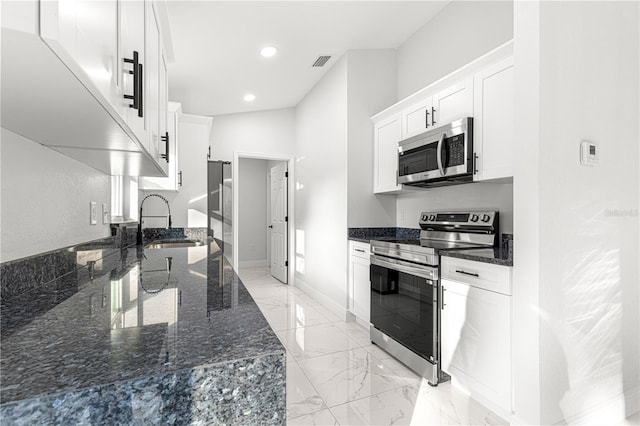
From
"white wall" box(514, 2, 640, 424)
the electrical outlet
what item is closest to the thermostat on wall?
"white wall" box(514, 2, 640, 424)

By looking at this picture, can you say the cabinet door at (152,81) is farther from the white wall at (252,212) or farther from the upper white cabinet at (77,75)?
the white wall at (252,212)

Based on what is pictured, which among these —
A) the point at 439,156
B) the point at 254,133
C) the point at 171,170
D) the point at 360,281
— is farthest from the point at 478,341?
the point at 254,133

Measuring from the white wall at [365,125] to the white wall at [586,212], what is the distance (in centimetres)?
195

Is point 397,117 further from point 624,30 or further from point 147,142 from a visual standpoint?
point 147,142

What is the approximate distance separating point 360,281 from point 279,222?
2.74m

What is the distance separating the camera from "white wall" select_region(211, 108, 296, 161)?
5117 mm

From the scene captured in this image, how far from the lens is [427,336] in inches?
90.5

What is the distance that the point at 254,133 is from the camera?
523 cm

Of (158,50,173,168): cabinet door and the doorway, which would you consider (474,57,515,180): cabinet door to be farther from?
the doorway

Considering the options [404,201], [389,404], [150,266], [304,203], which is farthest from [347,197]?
[150,266]

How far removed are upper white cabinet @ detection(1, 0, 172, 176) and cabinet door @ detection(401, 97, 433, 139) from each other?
2179 millimetres

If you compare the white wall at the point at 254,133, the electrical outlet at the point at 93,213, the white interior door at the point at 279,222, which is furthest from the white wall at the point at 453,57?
the electrical outlet at the point at 93,213

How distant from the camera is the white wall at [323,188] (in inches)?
147

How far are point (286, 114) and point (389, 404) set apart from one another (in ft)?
14.6
